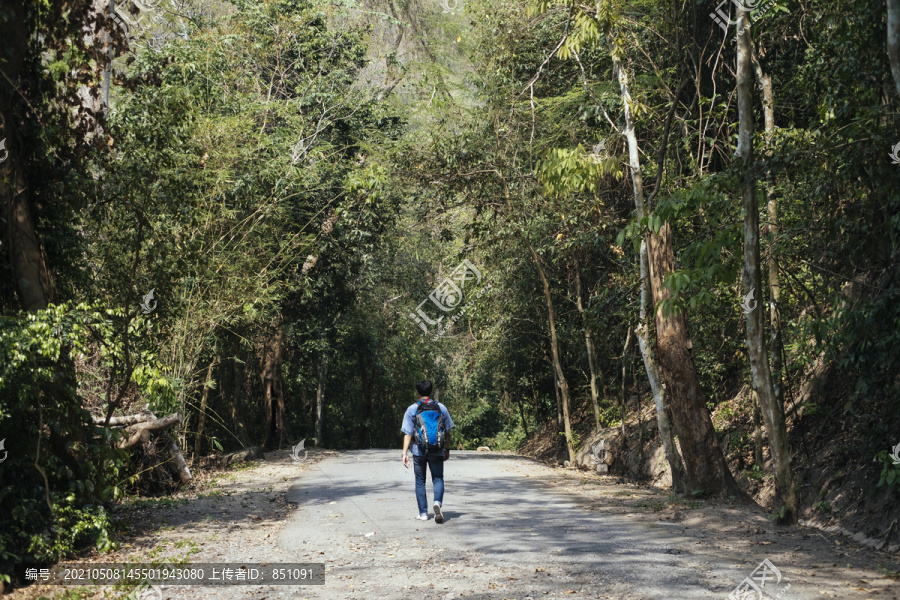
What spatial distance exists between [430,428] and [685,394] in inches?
170

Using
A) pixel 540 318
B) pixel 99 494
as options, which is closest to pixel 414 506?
pixel 99 494

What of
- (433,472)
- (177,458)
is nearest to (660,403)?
(433,472)

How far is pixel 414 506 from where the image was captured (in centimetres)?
1088

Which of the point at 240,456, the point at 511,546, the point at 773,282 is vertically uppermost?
the point at 773,282

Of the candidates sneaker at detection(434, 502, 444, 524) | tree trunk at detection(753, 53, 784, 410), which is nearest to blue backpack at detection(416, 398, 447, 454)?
sneaker at detection(434, 502, 444, 524)

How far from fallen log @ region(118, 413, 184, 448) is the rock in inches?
242

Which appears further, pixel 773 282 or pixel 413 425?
pixel 773 282

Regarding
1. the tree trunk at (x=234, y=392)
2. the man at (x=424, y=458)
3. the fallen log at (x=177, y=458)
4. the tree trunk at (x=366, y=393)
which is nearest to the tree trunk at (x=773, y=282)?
the man at (x=424, y=458)

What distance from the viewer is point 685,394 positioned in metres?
11.3

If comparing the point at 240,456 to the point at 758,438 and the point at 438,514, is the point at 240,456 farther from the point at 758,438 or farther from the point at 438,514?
the point at 758,438

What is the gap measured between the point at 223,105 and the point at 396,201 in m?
6.32

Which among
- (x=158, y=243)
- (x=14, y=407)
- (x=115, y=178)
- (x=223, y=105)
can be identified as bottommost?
(x=14, y=407)

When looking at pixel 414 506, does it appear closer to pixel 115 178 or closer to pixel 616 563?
pixel 616 563

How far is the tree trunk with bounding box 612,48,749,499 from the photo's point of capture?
1101cm
